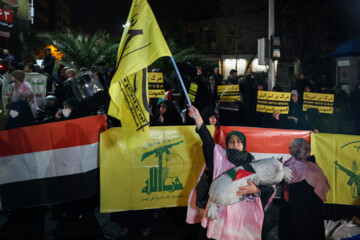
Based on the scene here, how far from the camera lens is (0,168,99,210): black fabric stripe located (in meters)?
5.44

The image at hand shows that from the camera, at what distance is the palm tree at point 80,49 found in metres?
17.0

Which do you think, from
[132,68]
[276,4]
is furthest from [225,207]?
[276,4]

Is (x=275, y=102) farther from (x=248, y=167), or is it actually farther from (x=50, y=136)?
(x=50, y=136)

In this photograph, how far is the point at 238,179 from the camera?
393 centimetres

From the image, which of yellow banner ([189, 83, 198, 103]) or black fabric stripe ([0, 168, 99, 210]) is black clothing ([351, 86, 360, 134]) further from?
black fabric stripe ([0, 168, 99, 210])

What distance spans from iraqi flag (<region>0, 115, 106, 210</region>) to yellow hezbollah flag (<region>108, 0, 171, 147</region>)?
128cm

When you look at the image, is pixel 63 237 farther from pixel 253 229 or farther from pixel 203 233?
pixel 253 229

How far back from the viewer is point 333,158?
230 inches

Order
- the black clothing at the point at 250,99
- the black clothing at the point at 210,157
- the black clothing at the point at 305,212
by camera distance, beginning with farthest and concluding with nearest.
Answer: the black clothing at the point at 250,99
the black clothing at the point at 305,212
the black clothing at the point at 210,157

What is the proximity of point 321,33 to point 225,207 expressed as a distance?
164 feet

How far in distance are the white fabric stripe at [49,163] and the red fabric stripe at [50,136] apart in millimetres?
69

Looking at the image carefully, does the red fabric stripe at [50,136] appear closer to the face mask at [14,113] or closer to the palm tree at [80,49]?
the face mask at [14,113]

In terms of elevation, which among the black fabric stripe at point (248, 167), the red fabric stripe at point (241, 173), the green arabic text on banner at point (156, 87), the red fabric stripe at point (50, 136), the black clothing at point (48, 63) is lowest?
the red fabric stripe at point (241, 173)

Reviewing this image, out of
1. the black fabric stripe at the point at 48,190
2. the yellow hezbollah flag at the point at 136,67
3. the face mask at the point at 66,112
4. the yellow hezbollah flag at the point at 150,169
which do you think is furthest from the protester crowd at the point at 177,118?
the yellow hezbollah flag at the point at 136,67
